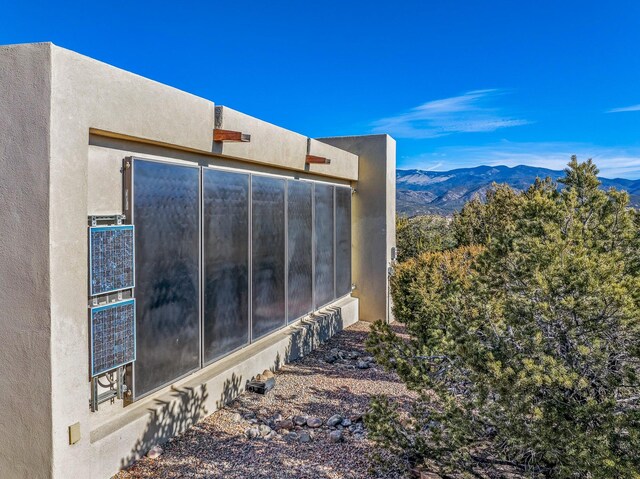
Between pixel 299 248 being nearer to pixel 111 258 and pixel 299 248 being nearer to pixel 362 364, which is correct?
pixel 362 364

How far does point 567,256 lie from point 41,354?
4.46 meters

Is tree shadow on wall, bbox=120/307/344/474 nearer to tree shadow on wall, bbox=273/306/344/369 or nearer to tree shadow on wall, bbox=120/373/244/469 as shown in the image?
tree shadow on wall, bbox=120/373/244/469

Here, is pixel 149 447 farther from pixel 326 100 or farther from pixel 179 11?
pixel 326 100

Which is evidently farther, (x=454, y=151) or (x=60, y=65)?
(x=454, y=151)

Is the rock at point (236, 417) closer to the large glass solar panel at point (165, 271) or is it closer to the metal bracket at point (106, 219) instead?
the large glass solar panel at point (165, 271)

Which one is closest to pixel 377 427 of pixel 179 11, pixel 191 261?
pixel 191 261

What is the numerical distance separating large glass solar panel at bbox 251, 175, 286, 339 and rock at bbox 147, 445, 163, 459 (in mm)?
2701

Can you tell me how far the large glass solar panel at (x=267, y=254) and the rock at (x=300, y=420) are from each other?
1.87m

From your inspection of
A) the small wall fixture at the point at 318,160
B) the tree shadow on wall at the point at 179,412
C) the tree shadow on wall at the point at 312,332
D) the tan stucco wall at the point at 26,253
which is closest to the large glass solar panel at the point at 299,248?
the tree shadow on wall at the point at 312,332

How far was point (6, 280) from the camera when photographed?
4039 mm

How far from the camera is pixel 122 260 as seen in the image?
15.9 ft

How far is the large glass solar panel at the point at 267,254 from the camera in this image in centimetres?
779

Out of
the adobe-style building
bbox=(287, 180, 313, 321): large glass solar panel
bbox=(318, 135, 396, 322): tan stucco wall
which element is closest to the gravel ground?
the adobe-style building

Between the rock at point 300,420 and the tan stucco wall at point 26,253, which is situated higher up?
the tan stucco wall at point 26,253
